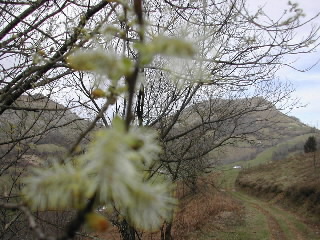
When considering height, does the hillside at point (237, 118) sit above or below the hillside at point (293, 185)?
above

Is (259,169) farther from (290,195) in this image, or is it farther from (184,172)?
(184,172)

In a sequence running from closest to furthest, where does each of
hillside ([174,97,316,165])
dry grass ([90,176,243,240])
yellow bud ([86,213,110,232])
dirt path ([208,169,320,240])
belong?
yellow bud ([86,213,110,232]) → hillside ([174,97,316,165]) → dirt path ([208,169,320,240]) → dry grass ([90,176,243,240])

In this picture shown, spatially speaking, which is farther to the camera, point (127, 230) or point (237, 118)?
point (237, 118)

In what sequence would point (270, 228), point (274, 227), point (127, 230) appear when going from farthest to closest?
point (274, 227) → point (270, 228) → point (127, 230)

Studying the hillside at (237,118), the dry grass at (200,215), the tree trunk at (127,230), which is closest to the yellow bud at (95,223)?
the tree trunk at (127,230)

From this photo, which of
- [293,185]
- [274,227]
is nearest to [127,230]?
[274,227]

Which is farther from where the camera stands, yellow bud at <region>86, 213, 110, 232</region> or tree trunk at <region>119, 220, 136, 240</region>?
tree trunk at <region>119, 220, 136, 240</region>

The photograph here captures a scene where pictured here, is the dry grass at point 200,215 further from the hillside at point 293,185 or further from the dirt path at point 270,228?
the hillside at point 293,185

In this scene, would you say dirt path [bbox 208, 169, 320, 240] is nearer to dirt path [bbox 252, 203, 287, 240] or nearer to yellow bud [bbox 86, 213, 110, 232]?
dirt path [bbox 252, 203, 287, 240]

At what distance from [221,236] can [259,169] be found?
83.0ft

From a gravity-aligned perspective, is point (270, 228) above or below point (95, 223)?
below

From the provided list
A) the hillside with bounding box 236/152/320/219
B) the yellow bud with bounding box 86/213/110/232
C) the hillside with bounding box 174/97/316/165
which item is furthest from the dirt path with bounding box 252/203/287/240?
the yellow bud with bounding box 86/213/110/232

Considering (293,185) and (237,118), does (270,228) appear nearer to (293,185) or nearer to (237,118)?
(293,185)

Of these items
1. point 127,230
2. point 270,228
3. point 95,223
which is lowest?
point 270,228
